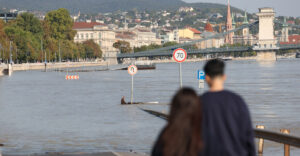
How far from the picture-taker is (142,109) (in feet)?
95.7

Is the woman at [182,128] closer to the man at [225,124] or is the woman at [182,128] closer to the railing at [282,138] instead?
the man at [225,124]

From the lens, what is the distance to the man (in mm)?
5793

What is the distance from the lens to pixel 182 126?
5.39m

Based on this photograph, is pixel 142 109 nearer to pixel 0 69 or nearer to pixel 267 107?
pixel 267 107

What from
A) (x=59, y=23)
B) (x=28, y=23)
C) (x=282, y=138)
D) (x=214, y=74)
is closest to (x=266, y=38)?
(x=59, y=23)

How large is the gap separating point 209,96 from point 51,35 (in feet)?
463

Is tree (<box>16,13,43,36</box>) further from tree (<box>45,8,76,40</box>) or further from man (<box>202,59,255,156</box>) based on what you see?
man (<box>202,59,255,156</box>)

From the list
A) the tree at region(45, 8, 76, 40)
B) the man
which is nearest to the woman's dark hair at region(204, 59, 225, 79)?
the man

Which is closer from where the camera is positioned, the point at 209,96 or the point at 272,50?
the point at 209,96

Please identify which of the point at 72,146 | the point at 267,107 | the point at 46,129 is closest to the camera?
the point at 72,146

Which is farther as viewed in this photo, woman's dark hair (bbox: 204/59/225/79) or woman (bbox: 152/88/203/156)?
woman's dark hair (bbox: 204/59/225/79)

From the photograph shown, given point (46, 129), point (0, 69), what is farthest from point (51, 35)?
point (46, 129)

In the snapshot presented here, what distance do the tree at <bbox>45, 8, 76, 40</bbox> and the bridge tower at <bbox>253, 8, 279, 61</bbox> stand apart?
44.2 meters

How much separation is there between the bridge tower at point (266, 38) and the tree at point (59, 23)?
44249mm
